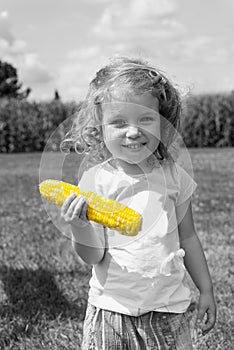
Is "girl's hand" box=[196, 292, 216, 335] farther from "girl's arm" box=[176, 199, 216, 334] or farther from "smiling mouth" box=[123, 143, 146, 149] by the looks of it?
"smiling mouth" box=[123, 143, 146, 149]

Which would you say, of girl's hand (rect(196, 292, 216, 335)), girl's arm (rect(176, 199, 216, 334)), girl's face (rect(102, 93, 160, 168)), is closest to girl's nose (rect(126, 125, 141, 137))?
girl's face (rect(102, 93, 160, 168))

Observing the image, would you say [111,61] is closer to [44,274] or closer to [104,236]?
[104,236]

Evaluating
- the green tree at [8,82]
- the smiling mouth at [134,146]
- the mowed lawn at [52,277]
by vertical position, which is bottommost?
the green tree at [8,82]

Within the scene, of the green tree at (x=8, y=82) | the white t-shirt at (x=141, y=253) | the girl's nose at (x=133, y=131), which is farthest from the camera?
the green tree at (x=8, y=82)

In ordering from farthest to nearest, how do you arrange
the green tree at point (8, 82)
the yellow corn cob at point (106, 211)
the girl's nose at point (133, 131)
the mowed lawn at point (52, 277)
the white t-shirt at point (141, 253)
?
the green tree at point (8, 82), the mowed lawn at point (52, 277), the white t-shirt at point (141, 253), the girl's nose at point (133, 131), the yellow corn cob at point (106, 211)

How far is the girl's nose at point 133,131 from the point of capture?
1876 mm

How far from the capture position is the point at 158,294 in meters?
2.05

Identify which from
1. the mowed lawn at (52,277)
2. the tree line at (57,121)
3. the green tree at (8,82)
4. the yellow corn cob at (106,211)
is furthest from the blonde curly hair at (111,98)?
the green tree at (8,82)

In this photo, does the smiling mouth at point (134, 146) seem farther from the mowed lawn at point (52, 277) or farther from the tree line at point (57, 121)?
the tree line at point (57, 121)

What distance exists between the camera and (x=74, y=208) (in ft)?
5.72

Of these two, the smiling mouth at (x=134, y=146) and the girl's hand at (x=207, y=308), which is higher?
the smiling mouth at (x=134, y=146)

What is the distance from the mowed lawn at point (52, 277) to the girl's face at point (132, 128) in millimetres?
203

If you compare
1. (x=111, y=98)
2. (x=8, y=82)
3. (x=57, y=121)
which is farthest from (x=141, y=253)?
(x=8, y=82)

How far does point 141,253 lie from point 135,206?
0.18 m
